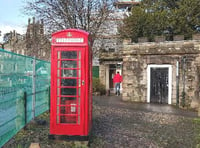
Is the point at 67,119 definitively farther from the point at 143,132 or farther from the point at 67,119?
the point at 143,132

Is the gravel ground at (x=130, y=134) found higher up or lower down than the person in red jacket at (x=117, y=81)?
lower down

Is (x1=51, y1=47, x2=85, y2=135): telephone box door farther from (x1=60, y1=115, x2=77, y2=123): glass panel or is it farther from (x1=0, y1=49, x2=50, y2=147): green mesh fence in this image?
(x1=0, y1=49, x2=50, y2=147): green mesh fence

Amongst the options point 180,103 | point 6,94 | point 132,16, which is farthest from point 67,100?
point 132,16

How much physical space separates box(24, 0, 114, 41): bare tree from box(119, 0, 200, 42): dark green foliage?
206 inches

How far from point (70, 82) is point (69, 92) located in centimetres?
23

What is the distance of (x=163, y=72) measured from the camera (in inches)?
538

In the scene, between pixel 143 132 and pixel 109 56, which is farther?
pixel 109 56

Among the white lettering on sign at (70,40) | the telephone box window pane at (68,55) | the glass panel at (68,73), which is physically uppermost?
the white lettering on sign at (70,40)

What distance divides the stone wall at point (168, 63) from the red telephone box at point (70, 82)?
28.7ft

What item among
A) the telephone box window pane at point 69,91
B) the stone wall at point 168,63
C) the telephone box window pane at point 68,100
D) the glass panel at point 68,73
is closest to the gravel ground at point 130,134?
the telephone box window pane at point 68,100

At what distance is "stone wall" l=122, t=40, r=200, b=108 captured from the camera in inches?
505

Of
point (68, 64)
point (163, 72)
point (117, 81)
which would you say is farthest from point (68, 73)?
point (117, 81)

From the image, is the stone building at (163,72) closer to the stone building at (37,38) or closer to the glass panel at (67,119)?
the stone building at (37,38)

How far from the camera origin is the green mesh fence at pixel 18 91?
4.95 metres
